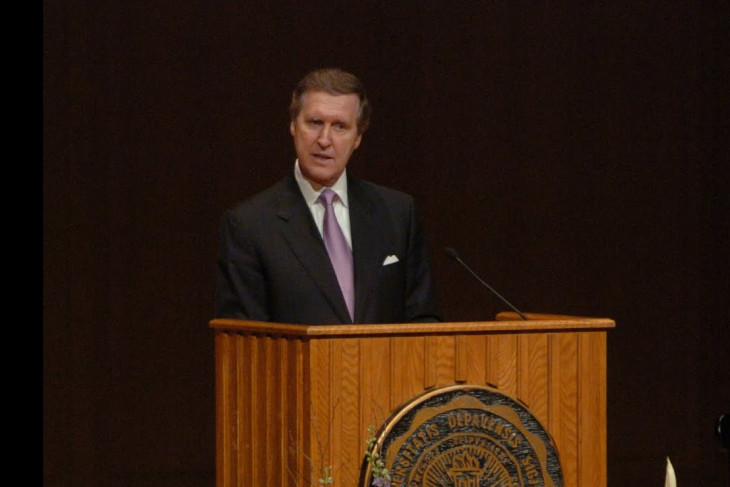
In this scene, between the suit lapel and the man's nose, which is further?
the man's nose

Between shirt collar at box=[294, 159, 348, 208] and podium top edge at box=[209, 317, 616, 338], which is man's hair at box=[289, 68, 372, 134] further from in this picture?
podium top edge at box=[209, 317, 616, 338]

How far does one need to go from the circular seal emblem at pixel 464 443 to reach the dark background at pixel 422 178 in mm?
2375

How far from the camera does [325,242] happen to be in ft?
12.8

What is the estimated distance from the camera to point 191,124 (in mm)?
5594

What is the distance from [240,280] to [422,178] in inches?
83.6

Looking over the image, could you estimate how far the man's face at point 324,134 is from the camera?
394 cm

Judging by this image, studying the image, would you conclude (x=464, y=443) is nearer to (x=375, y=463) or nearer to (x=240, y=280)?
(x=375, y=463)

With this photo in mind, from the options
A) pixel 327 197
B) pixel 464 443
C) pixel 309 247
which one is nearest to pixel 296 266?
pixel 309 247

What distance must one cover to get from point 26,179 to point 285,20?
44.2 inches

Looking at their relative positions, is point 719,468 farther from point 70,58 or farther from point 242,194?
point 70,58

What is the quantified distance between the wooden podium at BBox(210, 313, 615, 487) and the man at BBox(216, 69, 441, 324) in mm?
193

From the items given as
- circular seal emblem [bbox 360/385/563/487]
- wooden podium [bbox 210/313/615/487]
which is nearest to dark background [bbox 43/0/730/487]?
wooden podium [bbox 210/313/615/487]

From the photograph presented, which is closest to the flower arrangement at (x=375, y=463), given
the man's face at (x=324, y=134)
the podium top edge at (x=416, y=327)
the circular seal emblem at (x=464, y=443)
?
the circular seal emblem at (x=464, y=443)

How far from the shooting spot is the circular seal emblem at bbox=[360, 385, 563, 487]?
10.9ft
